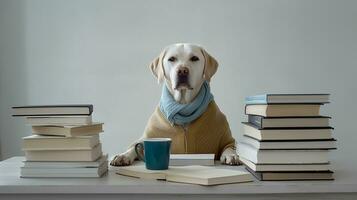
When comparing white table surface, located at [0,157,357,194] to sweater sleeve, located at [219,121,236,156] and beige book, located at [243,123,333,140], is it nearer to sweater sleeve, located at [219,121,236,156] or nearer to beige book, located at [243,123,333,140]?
beige book, located at [243,123,333,140]

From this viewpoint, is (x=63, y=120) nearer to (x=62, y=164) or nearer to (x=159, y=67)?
(x=62, y=164)

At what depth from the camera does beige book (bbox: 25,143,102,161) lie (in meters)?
0.90

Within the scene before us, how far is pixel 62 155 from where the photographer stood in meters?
0.90

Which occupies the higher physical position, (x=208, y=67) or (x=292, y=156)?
(x=208, y=67)

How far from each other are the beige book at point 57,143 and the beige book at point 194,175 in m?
0.10

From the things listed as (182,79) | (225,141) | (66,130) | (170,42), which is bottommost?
(225,141)

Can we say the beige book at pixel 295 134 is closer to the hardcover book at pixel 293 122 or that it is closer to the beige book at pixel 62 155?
the hardcover book at pixel 293 122

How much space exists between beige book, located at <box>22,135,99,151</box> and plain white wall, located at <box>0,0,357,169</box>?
1.68 metres

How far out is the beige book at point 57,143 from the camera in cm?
89

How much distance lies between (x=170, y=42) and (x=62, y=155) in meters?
1.74

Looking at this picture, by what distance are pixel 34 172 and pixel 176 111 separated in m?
0.57

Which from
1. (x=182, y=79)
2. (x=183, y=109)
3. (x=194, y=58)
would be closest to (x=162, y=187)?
(x=183, y=109)

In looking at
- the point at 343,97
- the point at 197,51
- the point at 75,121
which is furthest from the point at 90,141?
the point at 343,97

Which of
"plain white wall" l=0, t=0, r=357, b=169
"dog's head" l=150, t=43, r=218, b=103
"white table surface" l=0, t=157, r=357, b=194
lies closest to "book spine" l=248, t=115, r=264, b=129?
"white table surface" l=0, t=157, r=357, b=194
